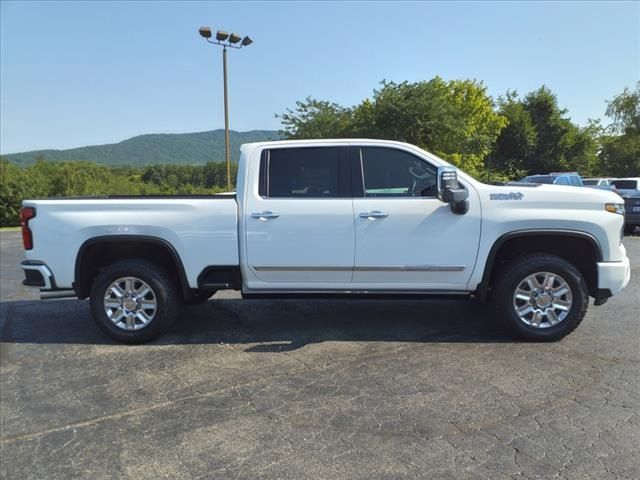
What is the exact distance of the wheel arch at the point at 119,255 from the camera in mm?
4879

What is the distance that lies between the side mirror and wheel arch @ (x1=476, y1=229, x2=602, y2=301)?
48cm

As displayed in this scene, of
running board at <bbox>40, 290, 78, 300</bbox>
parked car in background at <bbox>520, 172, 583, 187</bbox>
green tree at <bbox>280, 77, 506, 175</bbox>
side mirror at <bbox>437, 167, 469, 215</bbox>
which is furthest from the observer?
→ green tree at <bbox>280, 77, 506, 175</bbox>

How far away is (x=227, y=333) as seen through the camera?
528 centimetres

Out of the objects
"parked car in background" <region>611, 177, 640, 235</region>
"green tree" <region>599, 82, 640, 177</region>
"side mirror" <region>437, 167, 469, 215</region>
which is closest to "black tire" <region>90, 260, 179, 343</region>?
"side mirror" <region>437, 167, 469, 215</region>

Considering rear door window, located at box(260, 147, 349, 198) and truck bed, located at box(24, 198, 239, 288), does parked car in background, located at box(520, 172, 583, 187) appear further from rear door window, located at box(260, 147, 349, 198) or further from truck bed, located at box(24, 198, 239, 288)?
truck bed, located at box(24, 198, 239, 288)

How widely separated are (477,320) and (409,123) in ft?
82.7

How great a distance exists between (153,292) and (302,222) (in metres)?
1.66

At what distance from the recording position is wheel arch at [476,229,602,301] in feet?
15.3

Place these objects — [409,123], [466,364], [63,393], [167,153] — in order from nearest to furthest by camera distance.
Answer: [63,393]
[466,364]
[409,123]
[167,153]

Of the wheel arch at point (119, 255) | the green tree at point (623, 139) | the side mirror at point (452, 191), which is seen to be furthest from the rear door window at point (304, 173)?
the green tree at point (623, 139)

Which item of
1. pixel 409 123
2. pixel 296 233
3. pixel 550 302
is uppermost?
pixel 409 123

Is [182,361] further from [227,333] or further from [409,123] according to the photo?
[409,123]

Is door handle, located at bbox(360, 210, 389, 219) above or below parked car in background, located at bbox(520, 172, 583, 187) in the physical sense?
below

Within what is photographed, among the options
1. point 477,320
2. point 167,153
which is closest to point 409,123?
point 477,320
